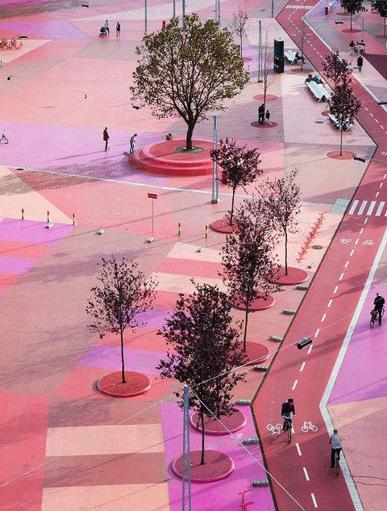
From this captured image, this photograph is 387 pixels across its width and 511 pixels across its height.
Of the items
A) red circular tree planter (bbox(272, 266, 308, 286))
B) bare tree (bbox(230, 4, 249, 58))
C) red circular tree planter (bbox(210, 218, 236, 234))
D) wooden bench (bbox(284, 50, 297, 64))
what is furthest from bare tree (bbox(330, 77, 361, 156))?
bare tree (bbox(230, 4, 249, 58))

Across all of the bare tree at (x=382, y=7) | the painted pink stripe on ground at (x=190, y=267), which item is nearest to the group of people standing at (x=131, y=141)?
the painted pink stripe on ground at (x=190, y=267)

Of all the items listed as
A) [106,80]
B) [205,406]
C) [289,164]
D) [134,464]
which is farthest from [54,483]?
[106,80]

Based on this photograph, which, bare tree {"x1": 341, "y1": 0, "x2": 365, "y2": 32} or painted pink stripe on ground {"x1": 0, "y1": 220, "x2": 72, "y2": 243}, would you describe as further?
bare tree {"x1": 341, "y1": 0, "x2": 365, "y2": 32}

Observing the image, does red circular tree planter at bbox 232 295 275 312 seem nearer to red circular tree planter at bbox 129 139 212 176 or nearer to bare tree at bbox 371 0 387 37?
red circular tree planter at bbox 129 139 212 176

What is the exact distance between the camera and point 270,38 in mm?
127562

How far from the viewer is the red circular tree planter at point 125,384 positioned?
50438mm

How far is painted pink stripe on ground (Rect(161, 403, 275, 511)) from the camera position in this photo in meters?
42.8

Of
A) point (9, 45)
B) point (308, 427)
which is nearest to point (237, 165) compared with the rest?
point (308, 427)

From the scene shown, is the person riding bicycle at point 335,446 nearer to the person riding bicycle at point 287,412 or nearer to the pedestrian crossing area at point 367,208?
the person riding bicycle at point 287,412

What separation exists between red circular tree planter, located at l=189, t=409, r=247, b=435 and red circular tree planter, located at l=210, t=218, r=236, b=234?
72.7 ft

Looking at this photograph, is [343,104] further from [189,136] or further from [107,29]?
[107,29]

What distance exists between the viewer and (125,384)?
5119 centimetres

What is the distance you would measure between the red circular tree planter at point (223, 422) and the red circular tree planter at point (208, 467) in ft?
5.29

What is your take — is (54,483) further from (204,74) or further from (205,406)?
(204,74)
